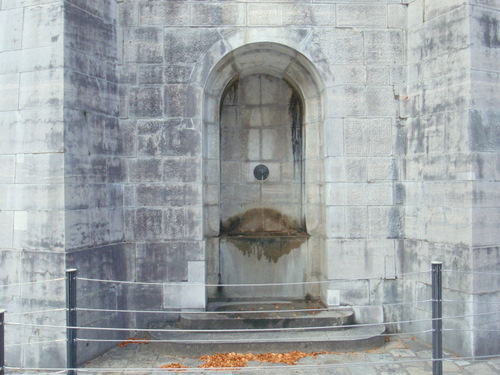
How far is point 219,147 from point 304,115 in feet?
4.40

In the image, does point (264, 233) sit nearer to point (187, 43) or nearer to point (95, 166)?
point (95, 166)

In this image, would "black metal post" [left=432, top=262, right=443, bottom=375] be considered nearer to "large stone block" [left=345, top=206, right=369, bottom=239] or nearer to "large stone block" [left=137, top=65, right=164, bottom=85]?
"large stone block" [left=345, top=206, right=369, bottom=239]

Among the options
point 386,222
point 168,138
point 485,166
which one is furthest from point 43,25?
point 485,166

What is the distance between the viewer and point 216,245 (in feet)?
22.2

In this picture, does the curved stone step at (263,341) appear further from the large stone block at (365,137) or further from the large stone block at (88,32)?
the large stone block at (88,32)

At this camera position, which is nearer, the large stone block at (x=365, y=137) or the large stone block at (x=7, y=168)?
the large stone block at (x=7, y=168)

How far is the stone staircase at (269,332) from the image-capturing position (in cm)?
546

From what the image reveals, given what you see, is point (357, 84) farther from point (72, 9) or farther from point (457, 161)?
point (72, 9)

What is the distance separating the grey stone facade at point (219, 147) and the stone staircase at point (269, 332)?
11.4 inches

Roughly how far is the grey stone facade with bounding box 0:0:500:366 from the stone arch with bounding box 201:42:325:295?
27 millimetres

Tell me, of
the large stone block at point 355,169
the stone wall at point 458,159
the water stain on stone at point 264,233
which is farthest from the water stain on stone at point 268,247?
the stone wall at point 458,159

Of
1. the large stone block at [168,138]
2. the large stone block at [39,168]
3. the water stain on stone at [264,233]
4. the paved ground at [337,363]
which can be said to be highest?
the large stone block at [168,138]

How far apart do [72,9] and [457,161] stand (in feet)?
15.4

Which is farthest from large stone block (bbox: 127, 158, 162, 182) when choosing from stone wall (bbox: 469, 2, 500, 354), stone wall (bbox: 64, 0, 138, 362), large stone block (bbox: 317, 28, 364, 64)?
stone wall (bbox: 469, 2, 500, 354)
